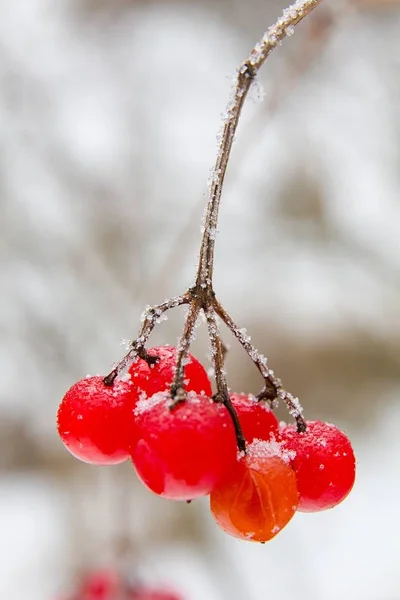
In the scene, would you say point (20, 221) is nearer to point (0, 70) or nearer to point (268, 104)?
point (0, 70)

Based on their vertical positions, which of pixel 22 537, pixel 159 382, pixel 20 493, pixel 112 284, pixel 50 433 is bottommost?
pixel 159 382

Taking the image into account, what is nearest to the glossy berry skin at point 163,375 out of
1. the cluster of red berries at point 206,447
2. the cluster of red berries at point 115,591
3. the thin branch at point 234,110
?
the cluster of red berries at point 206,447

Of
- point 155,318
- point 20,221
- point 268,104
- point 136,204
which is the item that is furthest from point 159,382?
point 136,204

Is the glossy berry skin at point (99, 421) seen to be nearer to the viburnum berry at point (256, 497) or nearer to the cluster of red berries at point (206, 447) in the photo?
the cluster of red berries at point (206, 447)

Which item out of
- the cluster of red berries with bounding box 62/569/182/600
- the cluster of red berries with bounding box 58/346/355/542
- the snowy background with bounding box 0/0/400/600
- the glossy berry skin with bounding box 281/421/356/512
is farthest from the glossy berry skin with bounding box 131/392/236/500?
the snowy background with bounding box 0/0/400/600

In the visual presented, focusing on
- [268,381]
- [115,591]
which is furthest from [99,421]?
[115,591]

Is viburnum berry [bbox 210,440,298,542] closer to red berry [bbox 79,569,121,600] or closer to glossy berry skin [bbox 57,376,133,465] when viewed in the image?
glossy berry skin [bbox 57,376,133,465]

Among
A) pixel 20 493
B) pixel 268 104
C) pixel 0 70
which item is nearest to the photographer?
pixel 268 104
